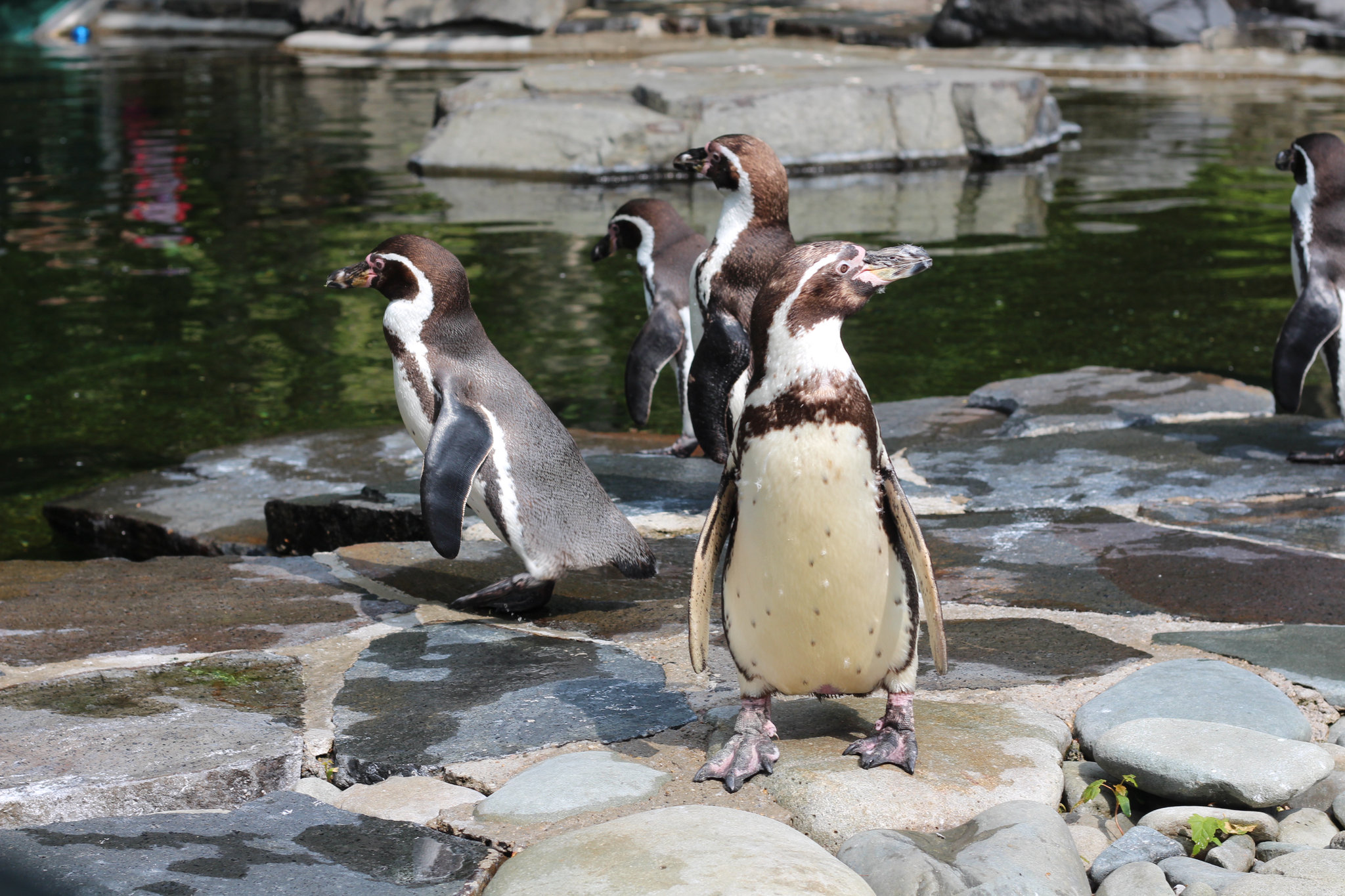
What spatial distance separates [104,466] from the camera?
648 cm

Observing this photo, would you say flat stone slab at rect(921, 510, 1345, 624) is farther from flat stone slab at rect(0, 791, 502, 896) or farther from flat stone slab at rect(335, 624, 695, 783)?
flat stone slab at rect(0, 791, 502, 896)

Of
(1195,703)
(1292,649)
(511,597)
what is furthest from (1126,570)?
(511,597)

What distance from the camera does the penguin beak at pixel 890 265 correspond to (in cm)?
263

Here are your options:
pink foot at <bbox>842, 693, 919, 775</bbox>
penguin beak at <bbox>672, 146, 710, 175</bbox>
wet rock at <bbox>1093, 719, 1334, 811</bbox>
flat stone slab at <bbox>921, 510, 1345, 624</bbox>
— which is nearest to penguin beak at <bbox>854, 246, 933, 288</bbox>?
pink foot at <bbox>842, 693, 919, 775</bbox>

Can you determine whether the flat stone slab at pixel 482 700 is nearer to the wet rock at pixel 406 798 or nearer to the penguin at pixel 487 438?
the wet rock at pixel 406 798

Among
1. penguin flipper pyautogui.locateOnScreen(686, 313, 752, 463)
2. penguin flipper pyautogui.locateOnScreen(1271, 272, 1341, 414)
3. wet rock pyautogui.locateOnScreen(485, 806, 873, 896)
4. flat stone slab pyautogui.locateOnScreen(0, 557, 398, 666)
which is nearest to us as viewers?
wet rock pyautogui.locateOnScreen(485, 806, 873, 896)

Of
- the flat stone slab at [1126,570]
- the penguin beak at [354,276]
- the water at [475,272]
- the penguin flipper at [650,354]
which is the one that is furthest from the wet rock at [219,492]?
the flat stone slab at [1126,570]

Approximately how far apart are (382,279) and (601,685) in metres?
1.54

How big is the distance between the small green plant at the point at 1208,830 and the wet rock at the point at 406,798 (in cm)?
127

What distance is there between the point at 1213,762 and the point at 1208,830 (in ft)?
0.52

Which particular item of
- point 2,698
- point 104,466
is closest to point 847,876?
point 2,698

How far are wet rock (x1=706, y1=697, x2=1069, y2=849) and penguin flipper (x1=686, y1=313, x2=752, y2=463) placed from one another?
1942 mm

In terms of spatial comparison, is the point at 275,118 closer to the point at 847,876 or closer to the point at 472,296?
the point at 472,296

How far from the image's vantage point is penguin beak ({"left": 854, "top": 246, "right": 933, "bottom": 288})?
2.63 metres
